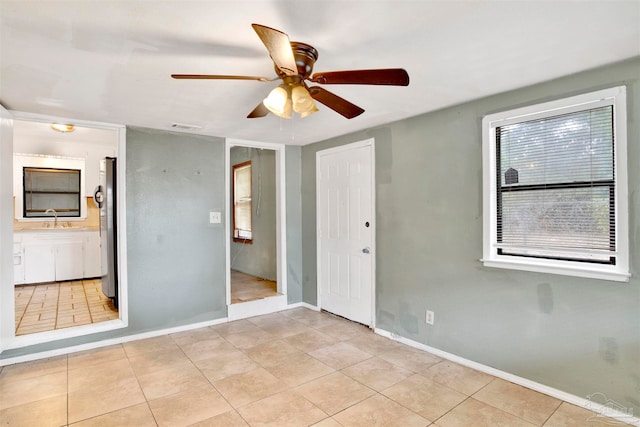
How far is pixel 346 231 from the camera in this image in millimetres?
3947

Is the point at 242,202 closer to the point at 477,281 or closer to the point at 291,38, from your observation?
the point at 477,281

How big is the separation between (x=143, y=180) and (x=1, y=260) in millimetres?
1297

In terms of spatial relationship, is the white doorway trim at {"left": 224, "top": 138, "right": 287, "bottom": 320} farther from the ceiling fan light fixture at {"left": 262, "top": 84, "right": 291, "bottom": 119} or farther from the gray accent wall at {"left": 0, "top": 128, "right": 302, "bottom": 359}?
the ceiling fan light fixture at {"left": 262, "top": 84, "right": 291, "bottom": 119}

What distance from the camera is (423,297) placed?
314cm

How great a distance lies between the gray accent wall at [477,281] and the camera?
2.07 metres

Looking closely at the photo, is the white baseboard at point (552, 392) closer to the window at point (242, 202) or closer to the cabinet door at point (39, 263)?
the window at point (242, 202)

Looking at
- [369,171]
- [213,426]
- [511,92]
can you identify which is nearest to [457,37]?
[511,92]

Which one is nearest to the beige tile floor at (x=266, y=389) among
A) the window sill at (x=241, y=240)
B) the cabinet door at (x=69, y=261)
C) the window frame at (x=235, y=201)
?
the window sill at (x=241, y=240)

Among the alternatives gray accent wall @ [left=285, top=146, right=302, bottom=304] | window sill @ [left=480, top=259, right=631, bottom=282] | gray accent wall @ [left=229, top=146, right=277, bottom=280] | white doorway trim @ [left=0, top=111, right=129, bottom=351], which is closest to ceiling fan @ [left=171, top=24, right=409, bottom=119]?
window sill @ [left=480, top=259, right=631, bottom=282]

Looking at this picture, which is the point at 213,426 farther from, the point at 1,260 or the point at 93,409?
the point at 1,260

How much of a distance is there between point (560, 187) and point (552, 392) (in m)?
1.40

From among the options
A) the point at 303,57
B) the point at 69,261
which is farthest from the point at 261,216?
the point at 303,57

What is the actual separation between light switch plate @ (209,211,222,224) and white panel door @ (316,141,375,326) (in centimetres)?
121

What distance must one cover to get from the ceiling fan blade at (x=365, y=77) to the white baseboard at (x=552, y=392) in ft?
7.50
